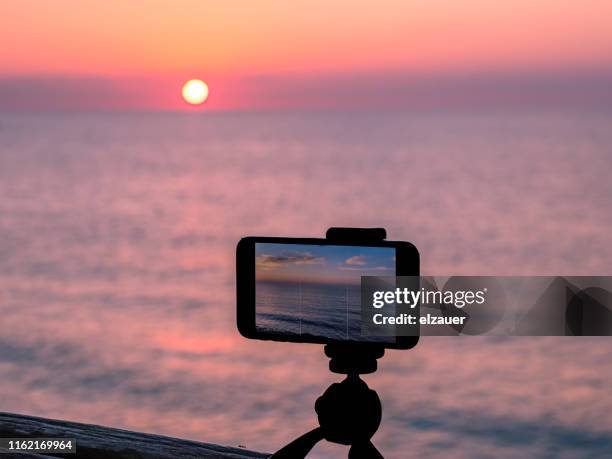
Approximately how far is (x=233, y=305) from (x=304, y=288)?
32.8 ft

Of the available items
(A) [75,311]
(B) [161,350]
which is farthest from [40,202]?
(B) [161,350]

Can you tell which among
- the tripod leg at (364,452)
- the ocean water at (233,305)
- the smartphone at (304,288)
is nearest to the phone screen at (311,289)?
the smartphone at (304,288)

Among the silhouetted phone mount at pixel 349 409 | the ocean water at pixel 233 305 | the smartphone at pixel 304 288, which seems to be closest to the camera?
the smartphone at pixel 304 288

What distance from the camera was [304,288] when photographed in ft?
6.39

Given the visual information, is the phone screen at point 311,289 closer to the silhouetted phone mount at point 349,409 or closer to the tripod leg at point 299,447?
the silhouetted phone mount at point 349,409

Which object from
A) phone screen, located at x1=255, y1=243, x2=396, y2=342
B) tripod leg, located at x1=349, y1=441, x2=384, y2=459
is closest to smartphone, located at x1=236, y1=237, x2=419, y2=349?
phone screen, located at x1=255, y1=243, x2=396, y2=342

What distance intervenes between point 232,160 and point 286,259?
3920 cm

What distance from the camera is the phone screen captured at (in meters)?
1.90

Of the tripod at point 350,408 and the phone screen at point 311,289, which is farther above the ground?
the phone screen at point 311,289

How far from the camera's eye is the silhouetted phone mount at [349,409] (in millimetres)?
1990

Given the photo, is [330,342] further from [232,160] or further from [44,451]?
[232,160]

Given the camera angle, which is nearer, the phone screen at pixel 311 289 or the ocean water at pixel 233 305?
the phone screen at pixel 311 289

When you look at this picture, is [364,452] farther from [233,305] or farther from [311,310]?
[233,305]

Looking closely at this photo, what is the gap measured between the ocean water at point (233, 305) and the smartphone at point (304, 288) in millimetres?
4952
